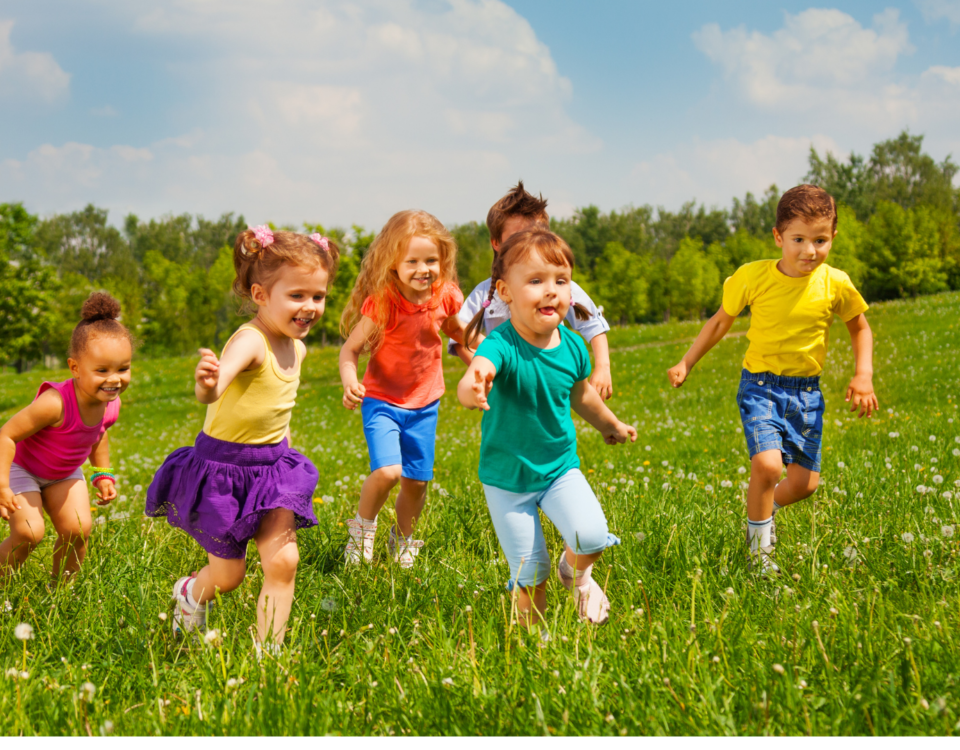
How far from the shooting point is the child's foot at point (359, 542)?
4.45m

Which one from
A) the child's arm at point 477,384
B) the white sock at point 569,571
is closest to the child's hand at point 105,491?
the child's arm at point 477,384

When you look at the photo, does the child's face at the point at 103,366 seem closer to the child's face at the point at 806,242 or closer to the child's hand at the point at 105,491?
the child's hand at the point at 105,491

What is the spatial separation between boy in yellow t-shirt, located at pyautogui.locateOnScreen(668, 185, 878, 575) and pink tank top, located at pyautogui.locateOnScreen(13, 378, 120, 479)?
352 cm

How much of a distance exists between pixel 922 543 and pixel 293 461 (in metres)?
3.41

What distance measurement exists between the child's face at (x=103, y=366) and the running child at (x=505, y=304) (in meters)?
1.96

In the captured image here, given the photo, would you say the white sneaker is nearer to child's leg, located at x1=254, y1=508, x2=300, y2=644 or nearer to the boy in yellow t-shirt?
child's leg, located at x1=254, y1=508, x2=300, y2=644

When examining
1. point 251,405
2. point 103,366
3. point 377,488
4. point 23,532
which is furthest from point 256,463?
point 23,532

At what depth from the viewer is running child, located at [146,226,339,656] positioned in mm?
3539

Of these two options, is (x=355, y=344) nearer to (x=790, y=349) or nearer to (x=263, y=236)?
(x=263, y=236)

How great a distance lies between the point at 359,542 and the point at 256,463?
4.65ft

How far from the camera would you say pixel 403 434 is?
16.4ft

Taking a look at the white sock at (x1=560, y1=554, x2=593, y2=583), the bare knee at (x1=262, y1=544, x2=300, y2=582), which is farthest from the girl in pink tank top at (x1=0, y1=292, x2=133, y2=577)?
the white sock at (x1=560, y1=554, x2=593, y2=583)

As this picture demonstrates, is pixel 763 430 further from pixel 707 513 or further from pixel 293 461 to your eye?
pixel 293 461
